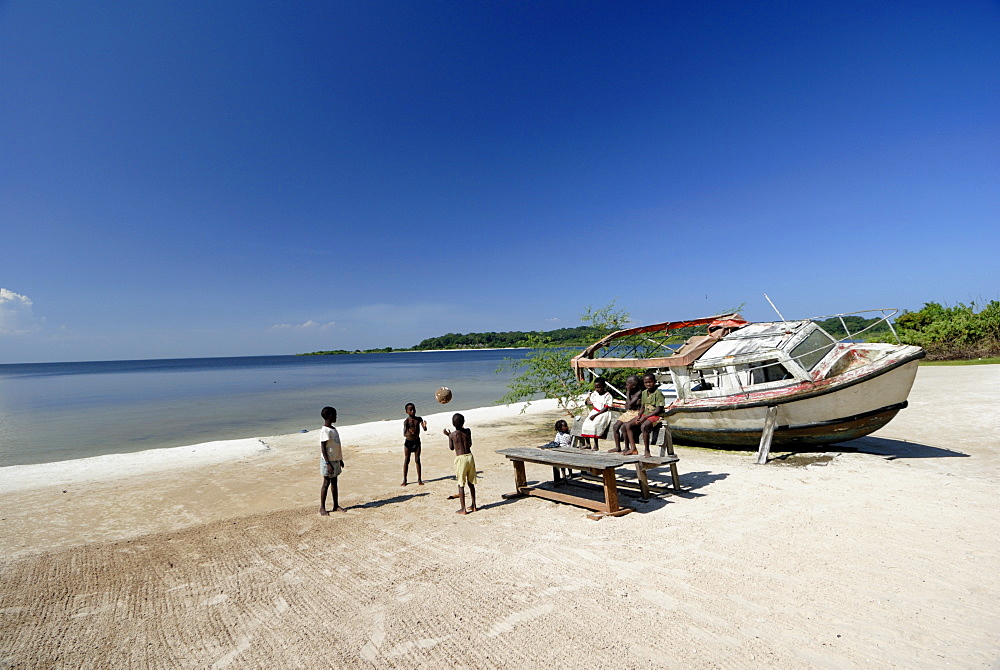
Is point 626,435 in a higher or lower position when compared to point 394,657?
higher

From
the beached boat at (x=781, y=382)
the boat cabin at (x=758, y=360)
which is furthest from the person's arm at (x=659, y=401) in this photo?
the boat cabin at (x=758, y=360)

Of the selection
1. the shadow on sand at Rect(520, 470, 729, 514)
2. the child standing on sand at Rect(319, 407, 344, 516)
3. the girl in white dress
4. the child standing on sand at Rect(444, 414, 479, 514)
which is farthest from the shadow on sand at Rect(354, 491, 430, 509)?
the girl in white dress

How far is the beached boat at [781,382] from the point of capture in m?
8.78

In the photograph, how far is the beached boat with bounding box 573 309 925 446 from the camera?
28.8 ft

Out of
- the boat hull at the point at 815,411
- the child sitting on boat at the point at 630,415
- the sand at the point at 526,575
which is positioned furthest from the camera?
the boat hull at the point at 815,411

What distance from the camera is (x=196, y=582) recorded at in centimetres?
514

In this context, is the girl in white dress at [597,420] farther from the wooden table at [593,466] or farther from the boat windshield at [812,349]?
the boat windshield at [812,349]

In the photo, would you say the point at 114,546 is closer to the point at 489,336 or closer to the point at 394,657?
the point at 394,657

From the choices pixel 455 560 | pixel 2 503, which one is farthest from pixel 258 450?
pixel 455 560

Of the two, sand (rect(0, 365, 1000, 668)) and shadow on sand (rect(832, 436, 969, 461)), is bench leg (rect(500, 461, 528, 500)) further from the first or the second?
shadow on sand (rect(832, 436, 969, 461))

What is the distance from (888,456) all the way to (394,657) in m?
10.1

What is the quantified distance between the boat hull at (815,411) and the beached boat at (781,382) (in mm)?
16

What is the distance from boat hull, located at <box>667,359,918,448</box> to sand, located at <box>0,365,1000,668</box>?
26.7 inches

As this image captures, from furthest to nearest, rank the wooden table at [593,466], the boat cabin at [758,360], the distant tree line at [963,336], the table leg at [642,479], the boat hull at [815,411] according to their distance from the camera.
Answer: the distant tree line at [963,336]
the boat cabin at [758,360]
the boat hull at [815,411]
the table leg at [642,479]
the wooden table at [593,466]
